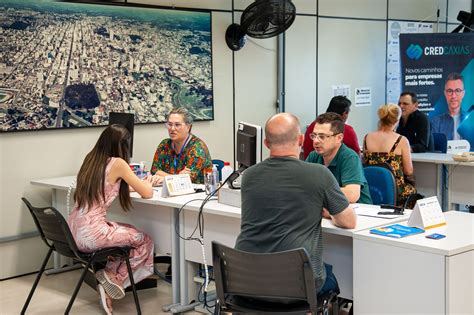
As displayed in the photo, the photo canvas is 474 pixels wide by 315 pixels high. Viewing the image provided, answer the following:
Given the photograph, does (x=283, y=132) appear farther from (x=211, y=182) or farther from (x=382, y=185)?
(x=382, y=185)

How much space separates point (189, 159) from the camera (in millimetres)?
5035

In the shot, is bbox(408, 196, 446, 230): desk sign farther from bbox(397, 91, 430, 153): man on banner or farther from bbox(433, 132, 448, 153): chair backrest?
bbox(433, 132, 448, 153): chair backrest

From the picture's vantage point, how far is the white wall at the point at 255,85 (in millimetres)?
5410

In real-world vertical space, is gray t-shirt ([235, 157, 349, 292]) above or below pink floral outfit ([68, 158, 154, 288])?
above

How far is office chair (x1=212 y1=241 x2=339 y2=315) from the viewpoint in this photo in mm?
2846

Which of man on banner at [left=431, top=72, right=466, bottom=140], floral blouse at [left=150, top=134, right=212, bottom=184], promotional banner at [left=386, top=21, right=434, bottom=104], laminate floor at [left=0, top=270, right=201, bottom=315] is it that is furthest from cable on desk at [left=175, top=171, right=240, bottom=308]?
promotional banner at [left=386, top=21, right=434, bottom=104]

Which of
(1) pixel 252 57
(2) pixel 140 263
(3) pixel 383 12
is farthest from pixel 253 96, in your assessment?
(2) pixel 140 263

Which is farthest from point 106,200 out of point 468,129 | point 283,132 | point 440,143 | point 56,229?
point 468,129

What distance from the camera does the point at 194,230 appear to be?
14.0 feet

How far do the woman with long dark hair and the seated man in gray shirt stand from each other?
1.37 meters

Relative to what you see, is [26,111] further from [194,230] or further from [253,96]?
[253,96]

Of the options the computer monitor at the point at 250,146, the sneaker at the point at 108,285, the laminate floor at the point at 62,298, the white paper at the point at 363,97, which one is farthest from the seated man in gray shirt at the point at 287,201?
the white paper at the point at 363,97

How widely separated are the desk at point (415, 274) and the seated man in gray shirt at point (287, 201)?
17cm

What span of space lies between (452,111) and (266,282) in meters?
5.91
